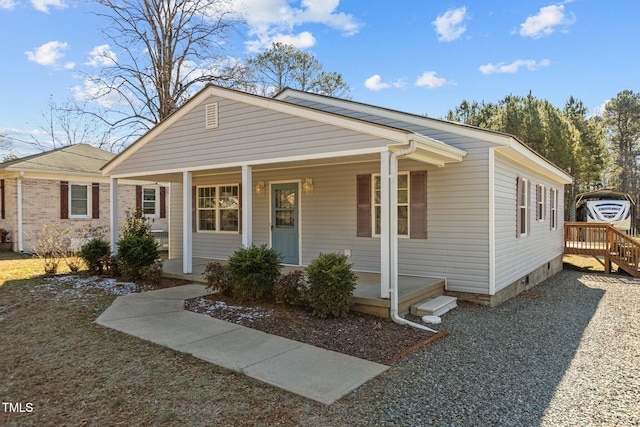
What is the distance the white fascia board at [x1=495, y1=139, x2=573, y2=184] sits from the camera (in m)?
7.12

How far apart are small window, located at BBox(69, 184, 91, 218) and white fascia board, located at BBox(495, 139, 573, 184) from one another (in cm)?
1493

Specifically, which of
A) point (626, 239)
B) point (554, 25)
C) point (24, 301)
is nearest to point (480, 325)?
point (24, 301)

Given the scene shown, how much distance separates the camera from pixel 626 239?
11.7m

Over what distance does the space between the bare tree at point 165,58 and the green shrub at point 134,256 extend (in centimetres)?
1262

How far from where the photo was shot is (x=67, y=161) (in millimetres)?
15406

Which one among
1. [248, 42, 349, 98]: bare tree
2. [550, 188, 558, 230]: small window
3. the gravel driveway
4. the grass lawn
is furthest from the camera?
[248, 42, 349, 98]: bare tree

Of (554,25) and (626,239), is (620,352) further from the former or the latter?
(554,25)

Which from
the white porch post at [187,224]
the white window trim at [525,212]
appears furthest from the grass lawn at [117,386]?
the white window trim at [525,212]

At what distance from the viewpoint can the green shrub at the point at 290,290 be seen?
6.17 m

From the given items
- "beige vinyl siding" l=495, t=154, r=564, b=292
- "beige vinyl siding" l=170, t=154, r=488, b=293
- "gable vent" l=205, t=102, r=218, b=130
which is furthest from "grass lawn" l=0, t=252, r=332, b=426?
"beige vinyl siding" l=495, t=154, r=564, b=292

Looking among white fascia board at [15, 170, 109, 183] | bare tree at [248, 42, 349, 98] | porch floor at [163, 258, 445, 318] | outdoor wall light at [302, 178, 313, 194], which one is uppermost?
bare tree at [248, 42, 349, 98]

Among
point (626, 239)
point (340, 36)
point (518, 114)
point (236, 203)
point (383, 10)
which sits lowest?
point (626, 239)

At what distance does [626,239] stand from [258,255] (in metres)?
11.6

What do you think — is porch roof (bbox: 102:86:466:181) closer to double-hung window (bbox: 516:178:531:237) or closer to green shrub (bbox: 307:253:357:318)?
green shrub (bbox: 307:253:357:318)
